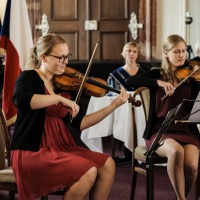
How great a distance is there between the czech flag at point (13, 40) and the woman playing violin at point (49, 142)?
66.3 inches

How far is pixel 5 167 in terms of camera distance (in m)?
2.82

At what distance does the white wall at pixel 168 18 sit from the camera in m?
7.62

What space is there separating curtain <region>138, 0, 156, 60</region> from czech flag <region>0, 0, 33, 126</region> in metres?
3.18

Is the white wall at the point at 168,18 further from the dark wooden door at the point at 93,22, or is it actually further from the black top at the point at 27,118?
the black top at the point at 27,118

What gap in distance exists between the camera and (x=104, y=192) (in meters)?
2.64

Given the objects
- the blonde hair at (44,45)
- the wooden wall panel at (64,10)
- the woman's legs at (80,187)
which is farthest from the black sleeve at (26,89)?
the wooden wall panel at (64,10)

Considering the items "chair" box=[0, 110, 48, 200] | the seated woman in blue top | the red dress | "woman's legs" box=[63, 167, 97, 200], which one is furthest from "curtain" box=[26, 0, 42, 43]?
"woman's legs" box=[63, 167, 97, 200]

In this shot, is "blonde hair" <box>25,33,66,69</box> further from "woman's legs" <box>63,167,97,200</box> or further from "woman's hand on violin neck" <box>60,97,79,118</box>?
"woman's legs" <box>63,167,97,200</box>

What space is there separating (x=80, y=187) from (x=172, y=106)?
1.12 meters

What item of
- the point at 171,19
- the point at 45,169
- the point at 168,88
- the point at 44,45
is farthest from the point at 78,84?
the point at 171,19

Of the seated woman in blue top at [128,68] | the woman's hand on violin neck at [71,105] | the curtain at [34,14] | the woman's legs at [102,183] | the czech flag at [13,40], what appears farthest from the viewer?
the curtain at [34,14]

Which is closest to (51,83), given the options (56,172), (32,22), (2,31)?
(56,172)

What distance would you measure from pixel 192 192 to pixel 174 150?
0.88m

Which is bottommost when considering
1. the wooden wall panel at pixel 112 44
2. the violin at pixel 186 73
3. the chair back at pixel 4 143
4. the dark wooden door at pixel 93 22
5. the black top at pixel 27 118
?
the chair back at pixel 4 143
